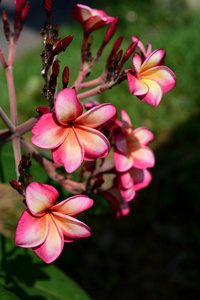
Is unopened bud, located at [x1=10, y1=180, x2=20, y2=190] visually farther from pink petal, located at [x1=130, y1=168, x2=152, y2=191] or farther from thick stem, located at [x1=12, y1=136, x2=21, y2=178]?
pink petal, located at [x1=130, y1=168, x2=152, y2=191]

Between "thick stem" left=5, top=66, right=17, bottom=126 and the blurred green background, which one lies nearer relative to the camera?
"thick stem" left=5, top=66, right=17, bottom=126

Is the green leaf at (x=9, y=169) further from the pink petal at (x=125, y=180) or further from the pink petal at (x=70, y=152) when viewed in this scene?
the pink petal at (x=70, y=152)

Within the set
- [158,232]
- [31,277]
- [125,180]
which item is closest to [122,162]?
[125,180]

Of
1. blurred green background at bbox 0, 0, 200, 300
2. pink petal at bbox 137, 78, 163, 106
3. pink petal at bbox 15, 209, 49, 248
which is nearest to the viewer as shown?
pink petal at bbox 15, 209, 49, 248

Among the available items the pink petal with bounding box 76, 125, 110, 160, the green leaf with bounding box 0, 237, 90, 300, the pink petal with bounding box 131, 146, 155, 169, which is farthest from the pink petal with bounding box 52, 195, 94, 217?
the green leaf with bounding box 0, 237, 90, 300

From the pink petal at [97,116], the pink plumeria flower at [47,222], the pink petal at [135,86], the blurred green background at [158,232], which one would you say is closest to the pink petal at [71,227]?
the pink plumeria flower at [47,222]

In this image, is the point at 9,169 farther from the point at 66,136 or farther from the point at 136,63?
the point at 136,63
